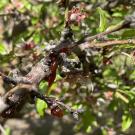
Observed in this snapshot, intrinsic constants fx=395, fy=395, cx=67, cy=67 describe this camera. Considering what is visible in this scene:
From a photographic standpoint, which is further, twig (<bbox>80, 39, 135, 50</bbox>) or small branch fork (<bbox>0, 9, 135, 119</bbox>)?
twig (<bbox>80, 39, 135, 50</bbox>)

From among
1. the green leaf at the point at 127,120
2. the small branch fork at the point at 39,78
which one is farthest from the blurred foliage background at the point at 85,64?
the small branch fork at the point at 39,78

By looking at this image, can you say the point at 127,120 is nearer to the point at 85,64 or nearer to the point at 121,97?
the point at 121,97

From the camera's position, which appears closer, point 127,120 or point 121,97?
point 121,97

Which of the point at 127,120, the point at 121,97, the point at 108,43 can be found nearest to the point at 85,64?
the point at 121,97

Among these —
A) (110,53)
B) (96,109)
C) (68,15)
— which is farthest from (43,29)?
(68,15)

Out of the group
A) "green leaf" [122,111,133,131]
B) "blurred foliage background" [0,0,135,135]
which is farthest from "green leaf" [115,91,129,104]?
"green leaf" [122,111,133,131]

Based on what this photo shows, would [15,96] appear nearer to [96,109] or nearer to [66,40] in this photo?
[66,40]

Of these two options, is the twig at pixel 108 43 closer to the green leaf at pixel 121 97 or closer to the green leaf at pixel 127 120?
the green leaf at pixel 121 97

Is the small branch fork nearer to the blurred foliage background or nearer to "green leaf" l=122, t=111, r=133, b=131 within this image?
the blurred foliage background
